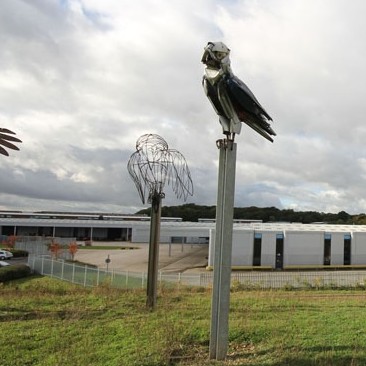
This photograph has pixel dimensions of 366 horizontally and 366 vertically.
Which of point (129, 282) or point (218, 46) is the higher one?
point (218, 46)

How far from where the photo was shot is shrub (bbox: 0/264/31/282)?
2736cm

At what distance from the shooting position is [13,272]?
93.6ft

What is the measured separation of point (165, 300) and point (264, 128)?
6097 millimetres

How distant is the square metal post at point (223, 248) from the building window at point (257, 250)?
3433cm

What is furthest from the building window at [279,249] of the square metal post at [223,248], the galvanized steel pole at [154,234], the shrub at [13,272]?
the square metal post at [223,248]

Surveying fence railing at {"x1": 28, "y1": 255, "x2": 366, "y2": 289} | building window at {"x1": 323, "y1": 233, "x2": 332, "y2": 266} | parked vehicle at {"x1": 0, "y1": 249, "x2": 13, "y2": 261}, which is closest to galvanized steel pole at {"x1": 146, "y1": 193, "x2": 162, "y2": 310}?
fence railing at {"x1": 28, "y1": 255, "x2": 366, "y2": 289}

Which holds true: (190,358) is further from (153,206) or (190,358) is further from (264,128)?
(153,206)

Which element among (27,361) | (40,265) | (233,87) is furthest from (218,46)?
(40,265)

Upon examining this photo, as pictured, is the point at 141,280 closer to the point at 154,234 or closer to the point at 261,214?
the point at 154,234

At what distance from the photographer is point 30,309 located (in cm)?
1013

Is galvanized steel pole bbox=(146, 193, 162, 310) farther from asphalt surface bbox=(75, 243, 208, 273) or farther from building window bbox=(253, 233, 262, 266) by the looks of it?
building window bbox=(253, 233, 262, 266)

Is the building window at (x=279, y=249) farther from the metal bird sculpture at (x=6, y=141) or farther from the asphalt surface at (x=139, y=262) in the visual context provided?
the metal bird sculpture at (x=6, y=141)

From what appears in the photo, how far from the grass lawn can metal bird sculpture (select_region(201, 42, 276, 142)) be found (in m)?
3.15

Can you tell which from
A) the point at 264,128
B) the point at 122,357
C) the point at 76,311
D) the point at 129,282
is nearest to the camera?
the point at 122,357
